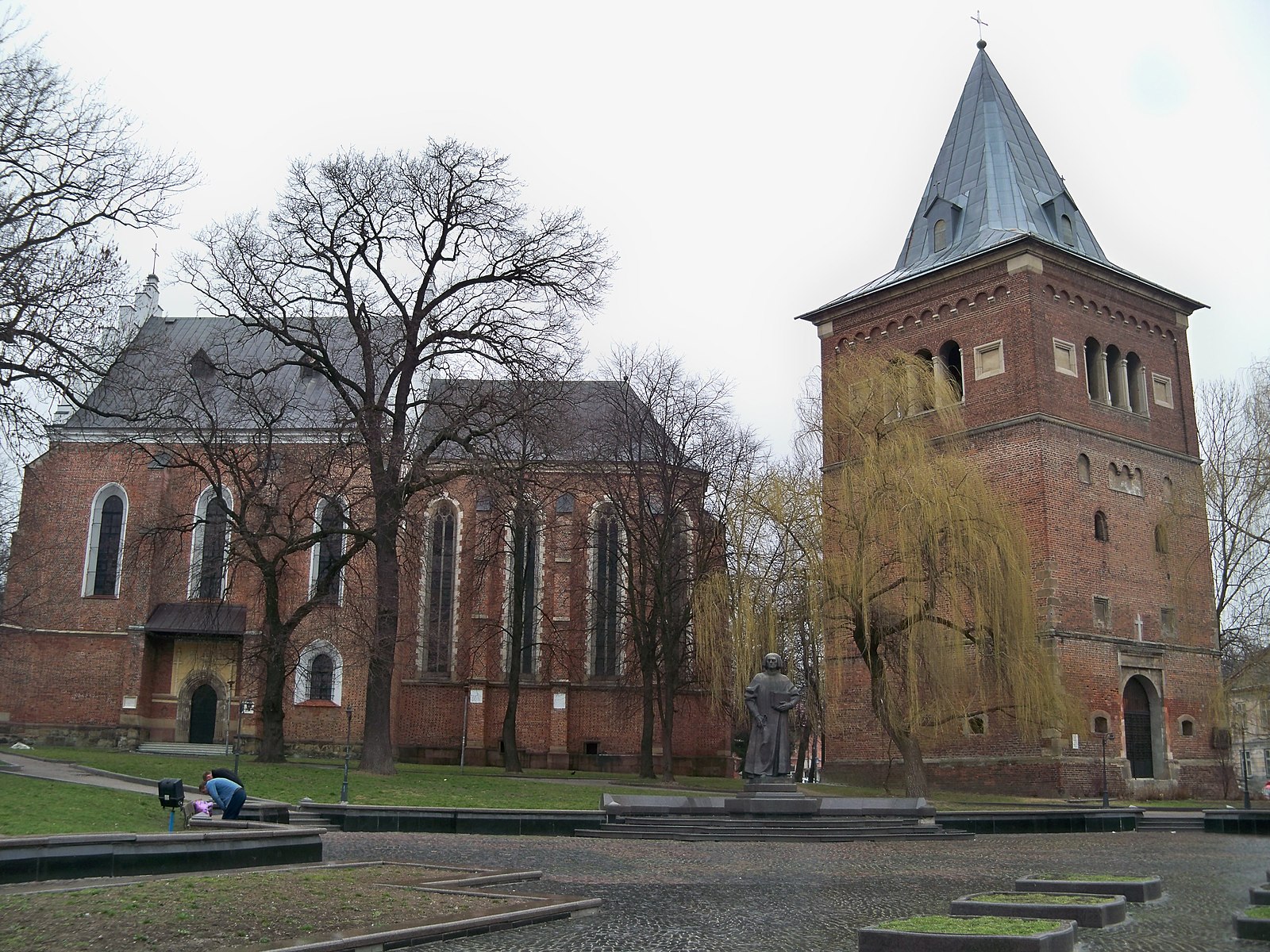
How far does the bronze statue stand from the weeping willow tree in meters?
5.07

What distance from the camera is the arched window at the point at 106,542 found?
137ft

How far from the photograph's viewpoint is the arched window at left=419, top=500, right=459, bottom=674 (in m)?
43.3

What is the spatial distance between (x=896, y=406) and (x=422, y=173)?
12274mm

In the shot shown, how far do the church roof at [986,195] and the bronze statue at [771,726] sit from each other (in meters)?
18.8

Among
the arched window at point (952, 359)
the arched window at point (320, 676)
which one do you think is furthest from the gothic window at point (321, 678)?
the arched window at point (952, 359)

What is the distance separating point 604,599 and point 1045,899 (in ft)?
100.0

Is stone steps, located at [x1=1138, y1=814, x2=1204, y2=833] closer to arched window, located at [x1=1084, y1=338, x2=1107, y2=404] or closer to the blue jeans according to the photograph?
arched window, located at [x1=1084, y1=338, x2=1107, y2=404]

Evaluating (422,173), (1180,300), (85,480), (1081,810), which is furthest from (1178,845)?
(85,480)

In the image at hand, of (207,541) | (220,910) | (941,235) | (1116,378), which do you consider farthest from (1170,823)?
(207,541)

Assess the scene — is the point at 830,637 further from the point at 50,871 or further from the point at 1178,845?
the point at 50,871

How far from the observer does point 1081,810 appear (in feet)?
78.8

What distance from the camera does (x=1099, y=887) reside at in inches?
463

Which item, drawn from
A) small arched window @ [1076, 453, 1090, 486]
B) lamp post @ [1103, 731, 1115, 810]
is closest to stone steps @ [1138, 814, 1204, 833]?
lamp post @ [1103, 731, 1115, 810]

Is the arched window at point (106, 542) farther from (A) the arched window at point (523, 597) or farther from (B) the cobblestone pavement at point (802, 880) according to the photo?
(B) the cobblestone pavement at point (802, 880)
